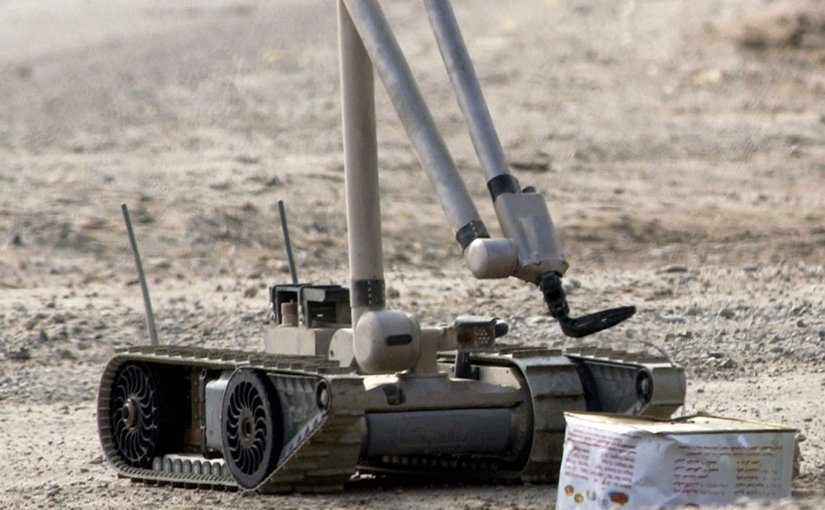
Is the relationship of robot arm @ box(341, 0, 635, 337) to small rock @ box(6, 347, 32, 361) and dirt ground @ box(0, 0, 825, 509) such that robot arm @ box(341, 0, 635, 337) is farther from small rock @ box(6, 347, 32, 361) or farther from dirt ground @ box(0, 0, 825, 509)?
small rock @ box(6, 347, 32, 361)

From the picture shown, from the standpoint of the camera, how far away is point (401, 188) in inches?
909

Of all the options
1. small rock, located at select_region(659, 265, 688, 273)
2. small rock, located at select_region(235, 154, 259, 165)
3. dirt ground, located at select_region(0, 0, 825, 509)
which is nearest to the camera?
dirt ground, located at select_region(0, 0, 825, 509)

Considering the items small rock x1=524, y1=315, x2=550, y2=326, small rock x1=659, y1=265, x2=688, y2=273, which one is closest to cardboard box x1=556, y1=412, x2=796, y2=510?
small rock x1=524, y1=315, x2=550, y2=326

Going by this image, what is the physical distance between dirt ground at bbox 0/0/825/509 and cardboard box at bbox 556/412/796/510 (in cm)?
66

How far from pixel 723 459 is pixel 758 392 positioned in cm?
525

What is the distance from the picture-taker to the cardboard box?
24.9 ft

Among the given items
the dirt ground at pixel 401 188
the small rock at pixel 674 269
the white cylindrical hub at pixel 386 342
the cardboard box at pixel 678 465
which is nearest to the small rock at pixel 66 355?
the dirt ground at pixel 401 188

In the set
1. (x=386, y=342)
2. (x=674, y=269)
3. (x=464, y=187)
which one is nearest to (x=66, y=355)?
(x=674, y=269)

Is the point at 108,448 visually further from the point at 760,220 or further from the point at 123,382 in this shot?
the point at 760,220

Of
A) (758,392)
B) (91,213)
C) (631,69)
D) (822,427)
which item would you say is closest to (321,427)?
(822,427)

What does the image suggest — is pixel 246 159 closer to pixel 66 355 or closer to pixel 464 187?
pixel 66 355

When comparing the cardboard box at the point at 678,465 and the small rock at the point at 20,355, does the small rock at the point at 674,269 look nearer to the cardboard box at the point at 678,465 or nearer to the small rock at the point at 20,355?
the small rock at the point at 20,355

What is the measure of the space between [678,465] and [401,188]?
15620mm

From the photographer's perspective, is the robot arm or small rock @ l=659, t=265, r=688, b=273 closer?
the robot arm
